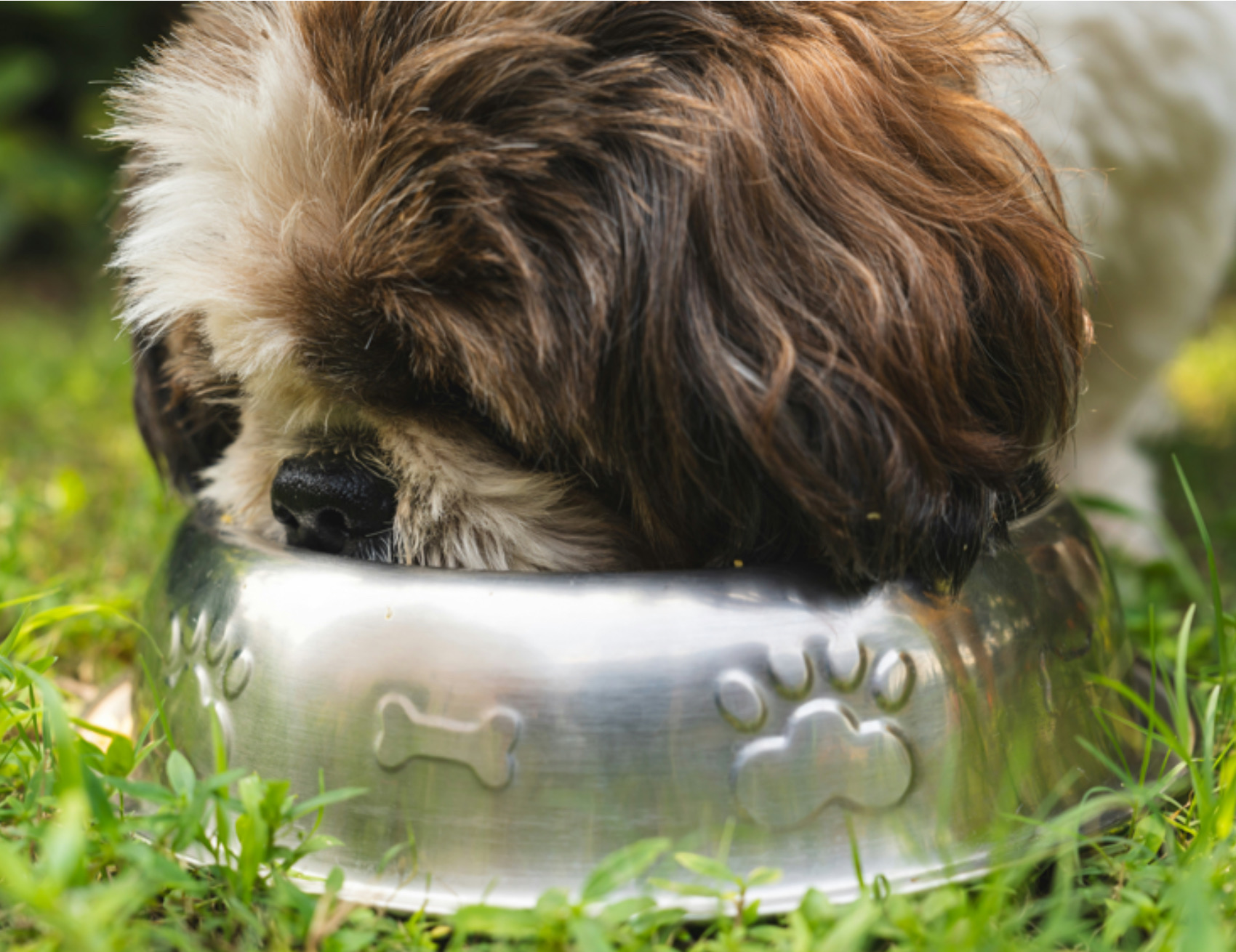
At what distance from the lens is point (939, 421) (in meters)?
1.39

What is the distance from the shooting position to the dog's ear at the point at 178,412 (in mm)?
1858

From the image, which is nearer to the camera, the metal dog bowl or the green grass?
the green grass

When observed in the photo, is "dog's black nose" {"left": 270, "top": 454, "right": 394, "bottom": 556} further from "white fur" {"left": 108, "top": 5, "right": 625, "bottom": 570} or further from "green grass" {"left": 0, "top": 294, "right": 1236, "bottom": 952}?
"green grass" {"left": 0, "top": 294, "right": 1236, "bottom": 952}

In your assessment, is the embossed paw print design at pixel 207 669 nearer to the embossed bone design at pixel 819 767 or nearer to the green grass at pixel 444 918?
the green grass at pixel 444 918

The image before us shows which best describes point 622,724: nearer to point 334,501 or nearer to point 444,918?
point 444,918

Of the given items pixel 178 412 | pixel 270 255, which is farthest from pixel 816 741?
pixel 178 412

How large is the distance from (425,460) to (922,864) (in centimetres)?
87

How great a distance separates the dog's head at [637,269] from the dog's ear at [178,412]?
258mm

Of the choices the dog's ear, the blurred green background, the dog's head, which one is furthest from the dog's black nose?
the blurred green background

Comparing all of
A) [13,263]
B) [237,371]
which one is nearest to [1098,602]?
[237,371]

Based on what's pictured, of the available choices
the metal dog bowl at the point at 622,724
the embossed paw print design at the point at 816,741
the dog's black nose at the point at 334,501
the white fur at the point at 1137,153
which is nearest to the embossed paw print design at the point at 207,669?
the metal dog bowl at the point at 622,724

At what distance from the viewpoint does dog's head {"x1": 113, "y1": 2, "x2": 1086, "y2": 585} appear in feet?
4.41

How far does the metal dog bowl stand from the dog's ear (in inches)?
21.2

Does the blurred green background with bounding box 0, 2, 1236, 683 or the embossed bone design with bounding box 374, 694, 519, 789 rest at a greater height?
the embossed bone design with bounding box 374, 694, 519, 789
